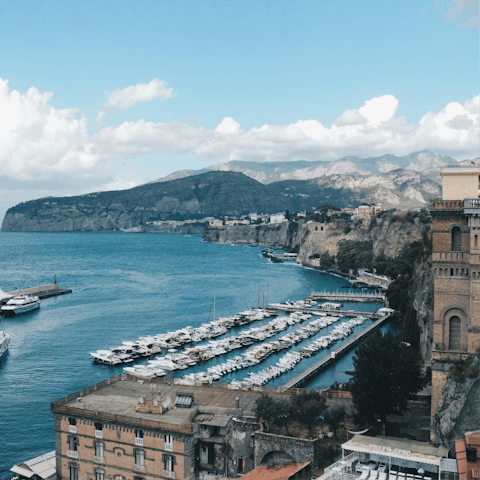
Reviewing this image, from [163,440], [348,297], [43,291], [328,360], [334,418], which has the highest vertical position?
[334,418]

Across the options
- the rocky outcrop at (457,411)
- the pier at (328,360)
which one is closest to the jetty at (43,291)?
the pier at (328,360)

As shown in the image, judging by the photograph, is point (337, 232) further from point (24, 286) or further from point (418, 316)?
point (418, 316)

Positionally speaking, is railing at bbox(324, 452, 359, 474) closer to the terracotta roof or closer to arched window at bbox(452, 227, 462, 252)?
the terracotta roof

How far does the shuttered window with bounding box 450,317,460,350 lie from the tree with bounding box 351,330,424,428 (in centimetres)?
221

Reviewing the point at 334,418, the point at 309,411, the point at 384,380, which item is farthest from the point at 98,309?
the point at 384,380

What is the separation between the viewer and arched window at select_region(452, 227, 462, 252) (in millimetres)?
23078

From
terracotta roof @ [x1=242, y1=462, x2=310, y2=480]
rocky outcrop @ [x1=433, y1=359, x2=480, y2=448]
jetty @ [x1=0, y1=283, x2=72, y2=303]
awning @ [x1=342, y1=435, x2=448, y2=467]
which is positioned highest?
rocky outcrop @ [x1=433, y1=359, x2=480, y2=448]

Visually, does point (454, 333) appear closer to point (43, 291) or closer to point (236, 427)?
point (236, 427)

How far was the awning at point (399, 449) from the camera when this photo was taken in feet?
61.0

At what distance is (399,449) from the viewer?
62.5 ft

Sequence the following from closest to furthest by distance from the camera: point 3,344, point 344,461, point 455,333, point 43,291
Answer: point 344,461 < point 455,333 < point 3,344 < point 43,291

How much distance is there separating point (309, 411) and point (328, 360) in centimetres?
2565

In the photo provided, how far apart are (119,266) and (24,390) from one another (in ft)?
316

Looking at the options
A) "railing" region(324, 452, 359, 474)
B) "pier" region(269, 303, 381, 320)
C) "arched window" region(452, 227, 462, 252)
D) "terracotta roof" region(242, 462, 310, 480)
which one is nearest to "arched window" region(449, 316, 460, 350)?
"arched window" region(452, 227, 462, 252)
